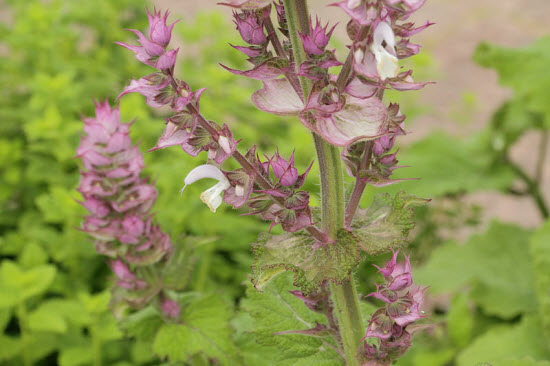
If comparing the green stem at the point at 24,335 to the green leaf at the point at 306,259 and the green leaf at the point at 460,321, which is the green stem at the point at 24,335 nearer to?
the green leaf at the point at 306,259

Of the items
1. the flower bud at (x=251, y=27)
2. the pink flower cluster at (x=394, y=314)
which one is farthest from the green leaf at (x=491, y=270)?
the flower bud at (x=251, y=27)

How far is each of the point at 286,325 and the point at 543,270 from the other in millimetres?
1108

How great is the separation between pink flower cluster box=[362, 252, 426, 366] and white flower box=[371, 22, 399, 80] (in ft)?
1.12

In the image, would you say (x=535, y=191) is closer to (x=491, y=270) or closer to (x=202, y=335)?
(x=491, y=270)

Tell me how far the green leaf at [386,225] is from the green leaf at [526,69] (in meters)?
1.45

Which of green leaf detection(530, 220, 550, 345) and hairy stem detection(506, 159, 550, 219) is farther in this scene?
hairy stem detection(506, 159, 550, 219)

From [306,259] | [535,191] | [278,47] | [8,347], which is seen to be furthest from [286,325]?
[535,191]

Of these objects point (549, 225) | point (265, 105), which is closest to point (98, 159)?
point (265, 105)

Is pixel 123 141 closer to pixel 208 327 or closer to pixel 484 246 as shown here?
pixel 208 327

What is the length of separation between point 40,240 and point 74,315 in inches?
18.2

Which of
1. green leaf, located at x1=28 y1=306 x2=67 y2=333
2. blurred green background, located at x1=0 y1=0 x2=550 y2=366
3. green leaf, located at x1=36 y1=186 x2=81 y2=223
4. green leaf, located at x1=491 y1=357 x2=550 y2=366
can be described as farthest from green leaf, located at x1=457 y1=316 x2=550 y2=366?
green leaf, located at x1=36 y1=186 x2=81 y2=223

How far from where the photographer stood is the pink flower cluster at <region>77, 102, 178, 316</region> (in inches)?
58.7

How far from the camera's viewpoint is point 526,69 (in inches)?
103

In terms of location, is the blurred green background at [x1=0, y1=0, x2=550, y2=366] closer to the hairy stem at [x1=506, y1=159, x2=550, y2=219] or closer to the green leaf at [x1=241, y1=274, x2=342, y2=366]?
the hairy stem at [x1=506, y1=159, x2=550, y2=219]
